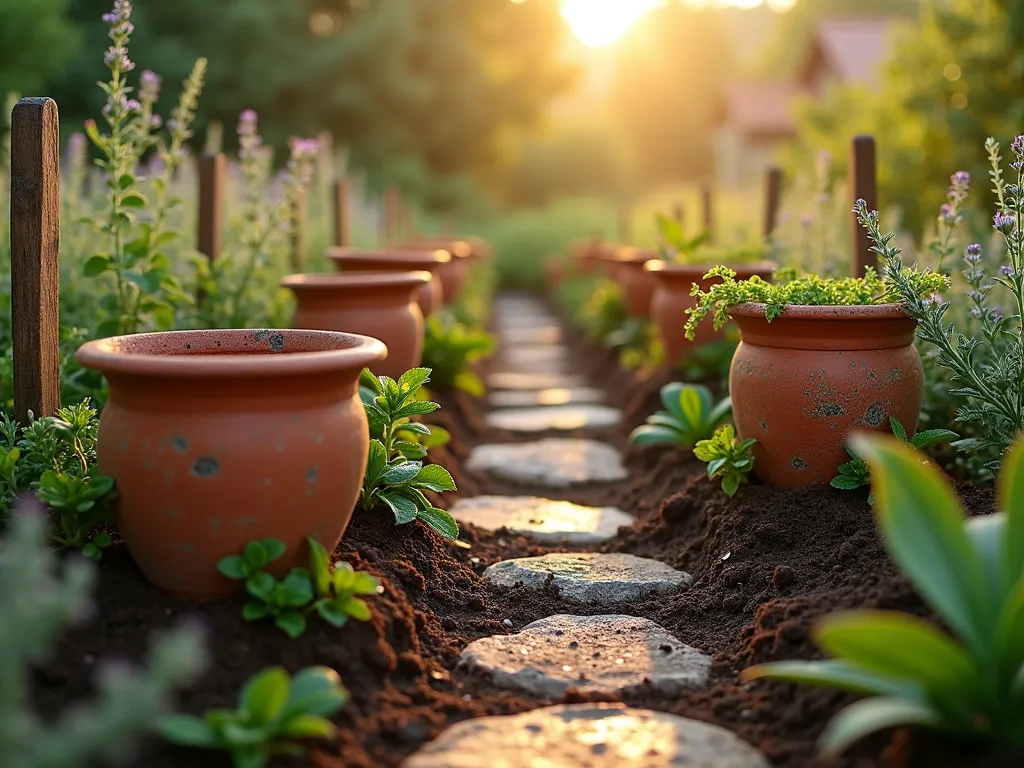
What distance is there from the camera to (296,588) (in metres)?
2.33

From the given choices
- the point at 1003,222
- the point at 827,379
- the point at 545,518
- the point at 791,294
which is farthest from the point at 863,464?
the point at 545,518

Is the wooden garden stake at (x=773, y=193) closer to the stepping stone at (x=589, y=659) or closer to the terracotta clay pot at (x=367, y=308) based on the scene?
the terracotta clay pot at (x=367, y=308)

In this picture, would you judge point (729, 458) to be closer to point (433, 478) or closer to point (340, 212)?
point (433, 478)

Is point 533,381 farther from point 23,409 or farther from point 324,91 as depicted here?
point 324,91

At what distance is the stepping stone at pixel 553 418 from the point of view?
609 centimetres

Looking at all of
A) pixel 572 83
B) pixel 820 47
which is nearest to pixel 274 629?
pixel 572 83

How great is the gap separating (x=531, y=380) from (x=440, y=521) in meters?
4.81

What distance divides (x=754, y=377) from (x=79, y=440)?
202 centimetres

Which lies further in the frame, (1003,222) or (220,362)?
(1003,222)

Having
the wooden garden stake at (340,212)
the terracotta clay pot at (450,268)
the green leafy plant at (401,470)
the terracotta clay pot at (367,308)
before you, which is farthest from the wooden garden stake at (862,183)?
the terracotta clay pot at (450,268)

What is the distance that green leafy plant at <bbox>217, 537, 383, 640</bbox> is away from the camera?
2.29 metres

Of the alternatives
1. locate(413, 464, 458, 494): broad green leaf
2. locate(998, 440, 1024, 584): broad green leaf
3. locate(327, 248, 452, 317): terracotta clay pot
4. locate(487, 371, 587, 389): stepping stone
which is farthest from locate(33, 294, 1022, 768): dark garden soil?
locate(487, 371, 587, 389): stepping stone

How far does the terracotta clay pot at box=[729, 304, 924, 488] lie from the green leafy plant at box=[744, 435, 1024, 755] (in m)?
1.40

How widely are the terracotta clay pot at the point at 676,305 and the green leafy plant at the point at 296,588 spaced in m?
3.05
